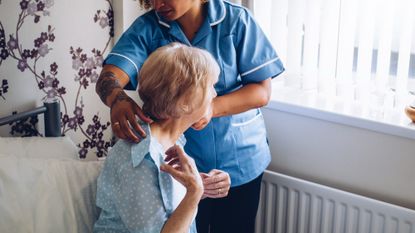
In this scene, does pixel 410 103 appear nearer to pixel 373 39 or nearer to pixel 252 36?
pixel 373 39

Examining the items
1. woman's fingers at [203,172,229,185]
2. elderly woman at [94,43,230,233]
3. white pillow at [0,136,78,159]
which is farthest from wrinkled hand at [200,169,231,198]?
white pillow at [0,136,78,159]

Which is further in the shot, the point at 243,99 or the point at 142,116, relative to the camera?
the point at 243,99

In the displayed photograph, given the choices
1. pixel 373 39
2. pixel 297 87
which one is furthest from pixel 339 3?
pixel 297 87

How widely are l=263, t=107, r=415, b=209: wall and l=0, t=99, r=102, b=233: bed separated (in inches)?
32.7

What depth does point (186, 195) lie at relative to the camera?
1526 mm

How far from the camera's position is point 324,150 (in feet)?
7.69

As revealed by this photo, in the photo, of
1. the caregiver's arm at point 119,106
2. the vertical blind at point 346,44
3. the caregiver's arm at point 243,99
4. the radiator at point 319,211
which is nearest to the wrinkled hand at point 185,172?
the caregiver's arm at point 119,106

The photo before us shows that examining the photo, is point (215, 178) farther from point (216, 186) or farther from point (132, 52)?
point (132, 52)

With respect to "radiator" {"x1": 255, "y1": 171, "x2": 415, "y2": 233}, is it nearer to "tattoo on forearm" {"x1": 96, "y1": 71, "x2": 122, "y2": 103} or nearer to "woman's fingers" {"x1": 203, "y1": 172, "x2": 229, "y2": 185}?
"woman's fingers" {"x1": 203, "y1": 172, "x2": 229, "y2": 185}

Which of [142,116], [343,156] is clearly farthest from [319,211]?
[142,116]

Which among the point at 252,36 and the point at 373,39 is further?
the point at 373,39

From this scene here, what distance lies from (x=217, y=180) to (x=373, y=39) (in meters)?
0.89

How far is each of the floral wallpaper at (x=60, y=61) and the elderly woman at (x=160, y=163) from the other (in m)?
0.69

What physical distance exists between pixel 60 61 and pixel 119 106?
73 centimetres
